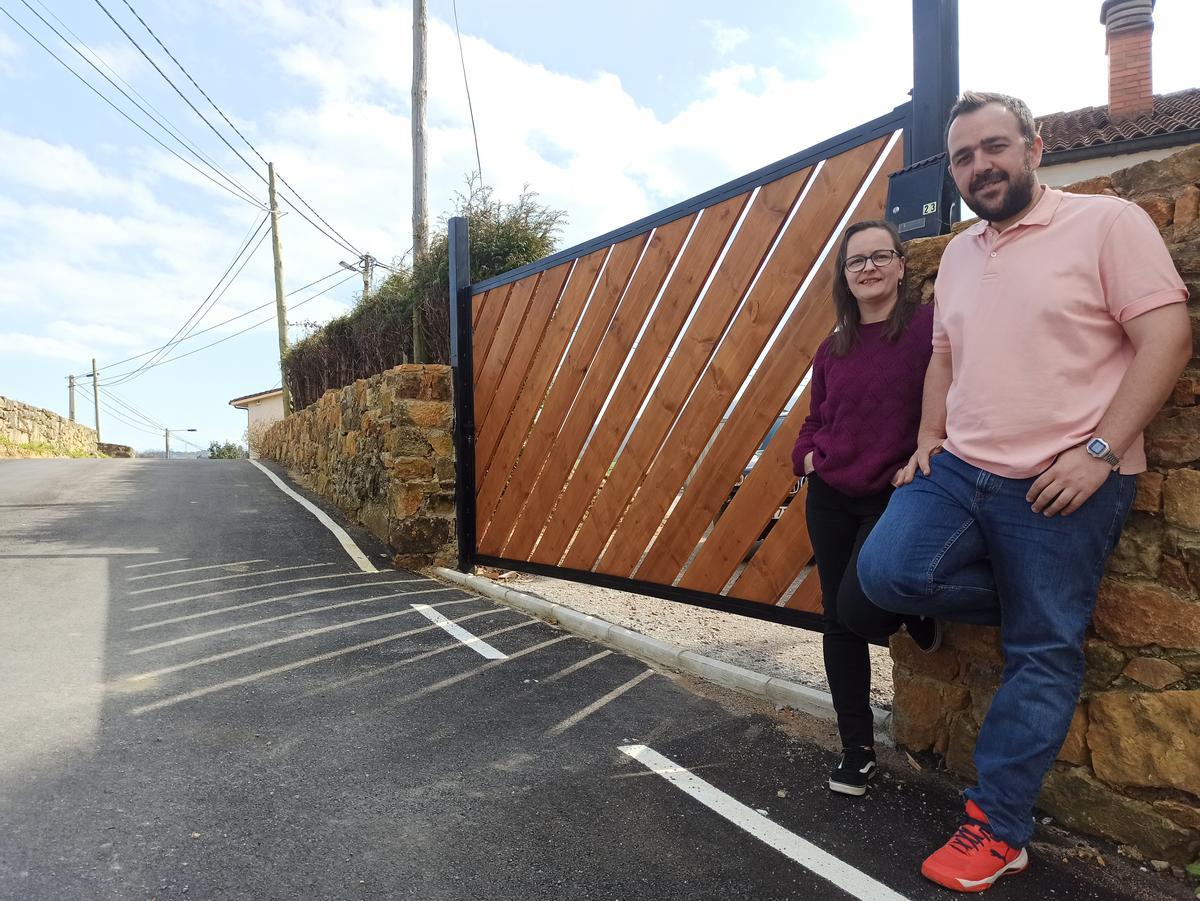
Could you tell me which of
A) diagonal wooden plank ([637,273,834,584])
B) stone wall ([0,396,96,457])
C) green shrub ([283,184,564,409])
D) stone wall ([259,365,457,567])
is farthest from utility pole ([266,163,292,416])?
diagonal wooden plank ([637,273,834,584])

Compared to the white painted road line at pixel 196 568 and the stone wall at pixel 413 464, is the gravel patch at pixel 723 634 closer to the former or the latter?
the stone wall at pixel 413 464

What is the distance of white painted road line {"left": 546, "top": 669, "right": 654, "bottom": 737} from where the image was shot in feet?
9.91

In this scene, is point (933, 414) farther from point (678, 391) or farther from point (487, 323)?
point (487, 323)

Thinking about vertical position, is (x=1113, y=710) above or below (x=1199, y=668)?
below

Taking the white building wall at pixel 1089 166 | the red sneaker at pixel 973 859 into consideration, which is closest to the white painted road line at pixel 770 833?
the red sneaker at pixel 973 859

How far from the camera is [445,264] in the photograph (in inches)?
348

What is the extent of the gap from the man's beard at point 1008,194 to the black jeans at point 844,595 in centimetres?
87

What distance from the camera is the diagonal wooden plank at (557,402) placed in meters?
4.65

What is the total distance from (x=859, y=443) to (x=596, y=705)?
162 centimetres

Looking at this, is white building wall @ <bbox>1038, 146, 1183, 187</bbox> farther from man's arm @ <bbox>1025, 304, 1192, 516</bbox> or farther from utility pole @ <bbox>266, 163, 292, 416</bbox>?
utility pole @ <bbox>266, 163, 292, 416</bbox>

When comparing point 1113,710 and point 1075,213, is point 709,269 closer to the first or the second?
point 1075,213

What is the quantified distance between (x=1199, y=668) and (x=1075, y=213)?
4.02ft

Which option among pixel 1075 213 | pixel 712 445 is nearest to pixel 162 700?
pixel 712 445

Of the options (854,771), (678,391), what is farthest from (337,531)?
(854,771)
